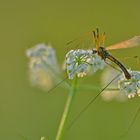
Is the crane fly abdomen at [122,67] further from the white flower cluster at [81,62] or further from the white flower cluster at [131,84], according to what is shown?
the white flower cluster at [81,62]

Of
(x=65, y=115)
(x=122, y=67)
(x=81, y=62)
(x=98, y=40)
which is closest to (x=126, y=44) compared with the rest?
(x=122, y=67)

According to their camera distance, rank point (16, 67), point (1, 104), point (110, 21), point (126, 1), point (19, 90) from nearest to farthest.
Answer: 1. point (1, 104)
2. point (19, 90)
3. point (16, 67)
4. point (110, 21)
5. point (126, 1)

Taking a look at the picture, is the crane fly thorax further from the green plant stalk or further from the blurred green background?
the blurred green background

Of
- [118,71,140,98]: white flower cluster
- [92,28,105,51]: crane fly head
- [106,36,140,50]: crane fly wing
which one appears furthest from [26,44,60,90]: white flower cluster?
[118,71,140,98]: white flower cluster

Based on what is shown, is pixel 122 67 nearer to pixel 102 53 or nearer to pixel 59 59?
pixel 102 53

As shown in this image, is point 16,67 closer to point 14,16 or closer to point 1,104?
point 1,104

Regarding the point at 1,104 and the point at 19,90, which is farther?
the point at 19,90

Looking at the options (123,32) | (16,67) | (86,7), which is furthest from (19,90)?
(86,7)
